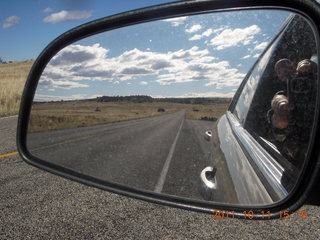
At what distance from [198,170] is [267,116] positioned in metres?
0.35

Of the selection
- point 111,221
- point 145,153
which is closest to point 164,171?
point 145,153

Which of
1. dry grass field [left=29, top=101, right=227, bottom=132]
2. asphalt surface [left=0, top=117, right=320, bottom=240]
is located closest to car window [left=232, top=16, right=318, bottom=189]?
dry grass field [left=29, top=101, right=227, bottom=132]

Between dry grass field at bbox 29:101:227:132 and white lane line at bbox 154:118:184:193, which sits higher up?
dry grass field at bbox 29:101:227:132

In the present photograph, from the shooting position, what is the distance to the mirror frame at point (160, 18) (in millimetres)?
1000

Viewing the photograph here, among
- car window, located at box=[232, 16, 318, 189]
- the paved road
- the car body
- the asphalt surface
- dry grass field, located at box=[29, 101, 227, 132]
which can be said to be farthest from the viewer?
the asphalt surface

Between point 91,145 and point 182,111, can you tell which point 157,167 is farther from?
point 91,145

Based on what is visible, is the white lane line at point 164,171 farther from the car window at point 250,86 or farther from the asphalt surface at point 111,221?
the asphalt surface at point 111,221

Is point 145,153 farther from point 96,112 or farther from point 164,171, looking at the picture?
point 96,112

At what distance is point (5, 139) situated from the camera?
9.30m

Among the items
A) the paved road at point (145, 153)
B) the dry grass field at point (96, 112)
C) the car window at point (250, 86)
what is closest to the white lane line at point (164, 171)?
the paved road at point (145, 153)

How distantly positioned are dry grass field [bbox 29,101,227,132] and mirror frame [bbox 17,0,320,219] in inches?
4.6

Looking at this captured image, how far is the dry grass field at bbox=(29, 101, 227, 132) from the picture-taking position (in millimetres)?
1248

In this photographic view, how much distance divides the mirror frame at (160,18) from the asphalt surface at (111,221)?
1.27m

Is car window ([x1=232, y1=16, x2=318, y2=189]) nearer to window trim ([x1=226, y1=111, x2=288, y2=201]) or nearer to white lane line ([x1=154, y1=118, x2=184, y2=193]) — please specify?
window trim ([x1=226, y1=111, x2=288, y2=201])
